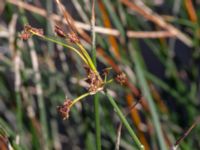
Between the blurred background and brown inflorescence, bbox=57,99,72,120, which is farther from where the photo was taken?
the blurred background

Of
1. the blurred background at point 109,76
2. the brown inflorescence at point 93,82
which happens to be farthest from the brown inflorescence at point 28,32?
the blurred background at point 109,76

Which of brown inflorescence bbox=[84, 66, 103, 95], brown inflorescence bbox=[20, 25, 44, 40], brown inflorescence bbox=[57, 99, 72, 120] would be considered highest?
brown inflorescence bbox=[20, 25, 44, 40]

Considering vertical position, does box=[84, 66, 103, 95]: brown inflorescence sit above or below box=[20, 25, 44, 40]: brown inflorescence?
below

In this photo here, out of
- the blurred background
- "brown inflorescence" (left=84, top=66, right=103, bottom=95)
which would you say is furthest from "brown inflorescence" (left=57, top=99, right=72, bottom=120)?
the blurred background

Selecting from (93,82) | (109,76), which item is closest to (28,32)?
(93,82)

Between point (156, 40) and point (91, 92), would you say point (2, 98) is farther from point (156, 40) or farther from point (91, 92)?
point (91, 92)

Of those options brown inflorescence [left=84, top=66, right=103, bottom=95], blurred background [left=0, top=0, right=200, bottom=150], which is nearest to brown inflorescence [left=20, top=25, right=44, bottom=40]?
brown inflorescence [left=84, top=66, right=103, bottom=95]

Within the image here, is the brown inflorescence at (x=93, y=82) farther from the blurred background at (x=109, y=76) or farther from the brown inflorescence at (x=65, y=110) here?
the blurred background at (x=109, y=76)

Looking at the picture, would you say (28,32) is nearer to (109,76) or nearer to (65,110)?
(65,110)

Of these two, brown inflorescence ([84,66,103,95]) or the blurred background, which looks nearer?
brown inflorescence ([84,66,103,95])

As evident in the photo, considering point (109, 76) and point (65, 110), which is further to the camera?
point (109, 76)

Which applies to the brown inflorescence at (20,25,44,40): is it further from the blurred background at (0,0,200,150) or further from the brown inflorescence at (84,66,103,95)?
the blurred background at (0,0,200,150)

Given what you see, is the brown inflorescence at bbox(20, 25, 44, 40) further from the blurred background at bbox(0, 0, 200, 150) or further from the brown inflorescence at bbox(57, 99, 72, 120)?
the blurred background at bbox(0, 0, 200, 150)

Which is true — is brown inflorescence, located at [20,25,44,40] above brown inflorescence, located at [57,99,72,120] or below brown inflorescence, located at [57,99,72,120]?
above
